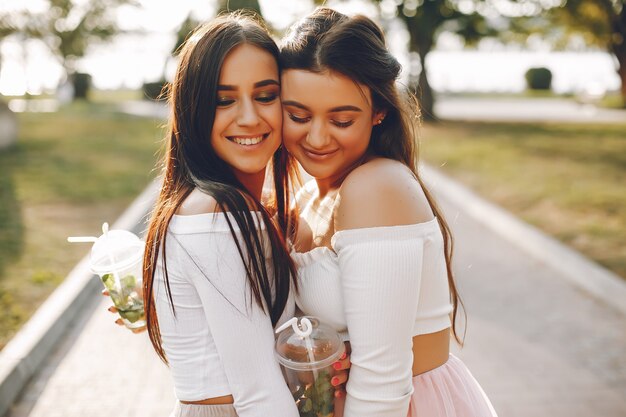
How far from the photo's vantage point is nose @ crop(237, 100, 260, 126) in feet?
6.87

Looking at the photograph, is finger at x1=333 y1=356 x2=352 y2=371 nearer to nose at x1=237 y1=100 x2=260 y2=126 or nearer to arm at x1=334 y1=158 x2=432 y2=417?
arm at x1=334 y1=158 x2=432 y2=417

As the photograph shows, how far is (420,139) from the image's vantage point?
2715mm

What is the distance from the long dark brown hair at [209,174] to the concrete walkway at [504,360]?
223cm

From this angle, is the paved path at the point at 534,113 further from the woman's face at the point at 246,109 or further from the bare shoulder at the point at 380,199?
the bare shoulder at the point at 380,199

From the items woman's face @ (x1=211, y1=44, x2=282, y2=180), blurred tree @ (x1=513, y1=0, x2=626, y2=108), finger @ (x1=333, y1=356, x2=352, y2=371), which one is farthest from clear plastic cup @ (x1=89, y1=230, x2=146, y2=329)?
blurred tree @ (x1=513, y1=0, x2=626, y2=108)

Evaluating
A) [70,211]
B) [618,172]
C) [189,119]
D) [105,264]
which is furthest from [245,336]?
[618,172]

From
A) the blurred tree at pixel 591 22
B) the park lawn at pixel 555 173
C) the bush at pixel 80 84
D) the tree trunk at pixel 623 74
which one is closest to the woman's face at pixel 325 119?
the park lawn at pixel 555 173

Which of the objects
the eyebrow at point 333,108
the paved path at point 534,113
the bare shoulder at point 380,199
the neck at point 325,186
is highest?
the eyebrow at point 333,108

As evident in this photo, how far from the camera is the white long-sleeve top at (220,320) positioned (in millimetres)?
1794

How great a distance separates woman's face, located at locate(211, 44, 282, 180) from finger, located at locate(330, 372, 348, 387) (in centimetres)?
75

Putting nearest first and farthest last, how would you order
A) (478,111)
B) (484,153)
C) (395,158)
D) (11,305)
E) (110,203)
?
(395,158)
(11,305)
(110,203)
(484,153)
(478,111)

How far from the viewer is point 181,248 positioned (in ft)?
5.98

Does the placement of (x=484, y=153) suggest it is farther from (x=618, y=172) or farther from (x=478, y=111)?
(x=478, y=111)

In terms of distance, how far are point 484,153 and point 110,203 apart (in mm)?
7757
